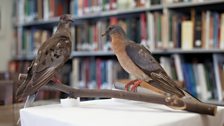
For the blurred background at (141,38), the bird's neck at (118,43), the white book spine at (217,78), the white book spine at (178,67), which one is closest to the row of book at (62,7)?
the blurred background at (141,38)

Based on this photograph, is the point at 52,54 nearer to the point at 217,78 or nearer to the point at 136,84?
the point at 136,84

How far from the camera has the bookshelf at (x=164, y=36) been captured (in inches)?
83.5

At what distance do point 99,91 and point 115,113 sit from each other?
0.08 meters

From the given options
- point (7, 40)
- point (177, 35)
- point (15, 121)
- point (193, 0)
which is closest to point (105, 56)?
point (177, 35)

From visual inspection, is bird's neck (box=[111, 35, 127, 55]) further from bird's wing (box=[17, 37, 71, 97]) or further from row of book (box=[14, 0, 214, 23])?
row of book (box=[14, 0, 214, 23])

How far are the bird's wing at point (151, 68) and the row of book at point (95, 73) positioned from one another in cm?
177

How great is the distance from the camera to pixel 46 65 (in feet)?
2.41

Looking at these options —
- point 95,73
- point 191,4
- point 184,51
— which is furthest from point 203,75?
point 95,73

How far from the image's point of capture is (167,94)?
69 centimetres

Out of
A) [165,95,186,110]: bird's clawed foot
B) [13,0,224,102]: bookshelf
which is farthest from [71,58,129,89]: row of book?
[165,95,186,110]: bird's clawed foot

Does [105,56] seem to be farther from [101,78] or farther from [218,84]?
[218,84]

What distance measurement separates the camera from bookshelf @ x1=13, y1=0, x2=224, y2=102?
83.5 inches

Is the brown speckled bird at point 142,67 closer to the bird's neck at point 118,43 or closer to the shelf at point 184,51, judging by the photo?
the bird's neck at point 118,43

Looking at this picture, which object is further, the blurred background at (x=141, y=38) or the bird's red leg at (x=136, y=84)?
the blurred background at (x=141, y=38)
